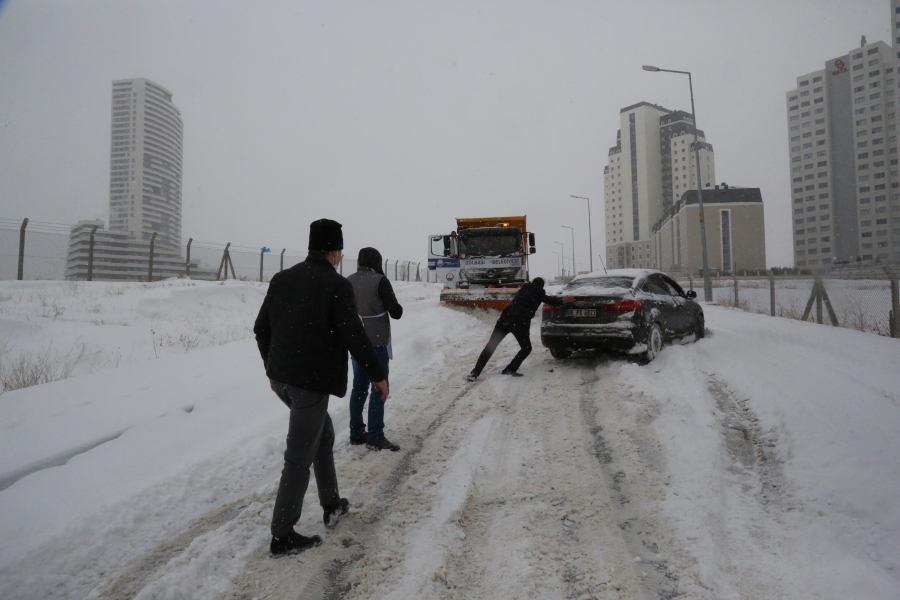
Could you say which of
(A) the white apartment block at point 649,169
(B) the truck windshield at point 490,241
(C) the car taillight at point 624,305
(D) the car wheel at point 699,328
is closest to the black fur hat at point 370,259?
(C) the car taillight at point 624,305

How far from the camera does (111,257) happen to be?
1947cm

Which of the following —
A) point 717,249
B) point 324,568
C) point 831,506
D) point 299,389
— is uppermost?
point 717,249

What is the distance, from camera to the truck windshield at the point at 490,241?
15.1 meters

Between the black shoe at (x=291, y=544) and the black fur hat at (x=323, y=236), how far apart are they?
178 cm

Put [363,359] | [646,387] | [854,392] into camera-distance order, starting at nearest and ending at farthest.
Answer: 1. [363,359]
2. [854,392]
3. [646,387]

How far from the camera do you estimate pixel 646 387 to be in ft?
19.6

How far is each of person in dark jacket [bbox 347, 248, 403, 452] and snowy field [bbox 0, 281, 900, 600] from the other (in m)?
0.18

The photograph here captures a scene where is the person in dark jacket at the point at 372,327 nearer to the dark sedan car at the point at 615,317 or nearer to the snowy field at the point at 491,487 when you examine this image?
the snowy field at the point at 491,487

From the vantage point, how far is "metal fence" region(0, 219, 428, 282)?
56.4 feet

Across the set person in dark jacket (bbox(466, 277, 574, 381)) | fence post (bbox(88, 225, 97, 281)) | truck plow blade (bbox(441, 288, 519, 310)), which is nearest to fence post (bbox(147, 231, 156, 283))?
fence post (bbox(88, 225, 97, 281))

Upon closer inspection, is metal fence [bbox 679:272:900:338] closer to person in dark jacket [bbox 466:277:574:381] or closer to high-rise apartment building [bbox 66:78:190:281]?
person in dark jacket [bbox 466:277:574:381]

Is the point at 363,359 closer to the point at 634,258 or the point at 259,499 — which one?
the point at 259,499

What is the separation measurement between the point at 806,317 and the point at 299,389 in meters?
14.0

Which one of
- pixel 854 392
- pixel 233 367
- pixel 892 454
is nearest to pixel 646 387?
pixel 854 392
